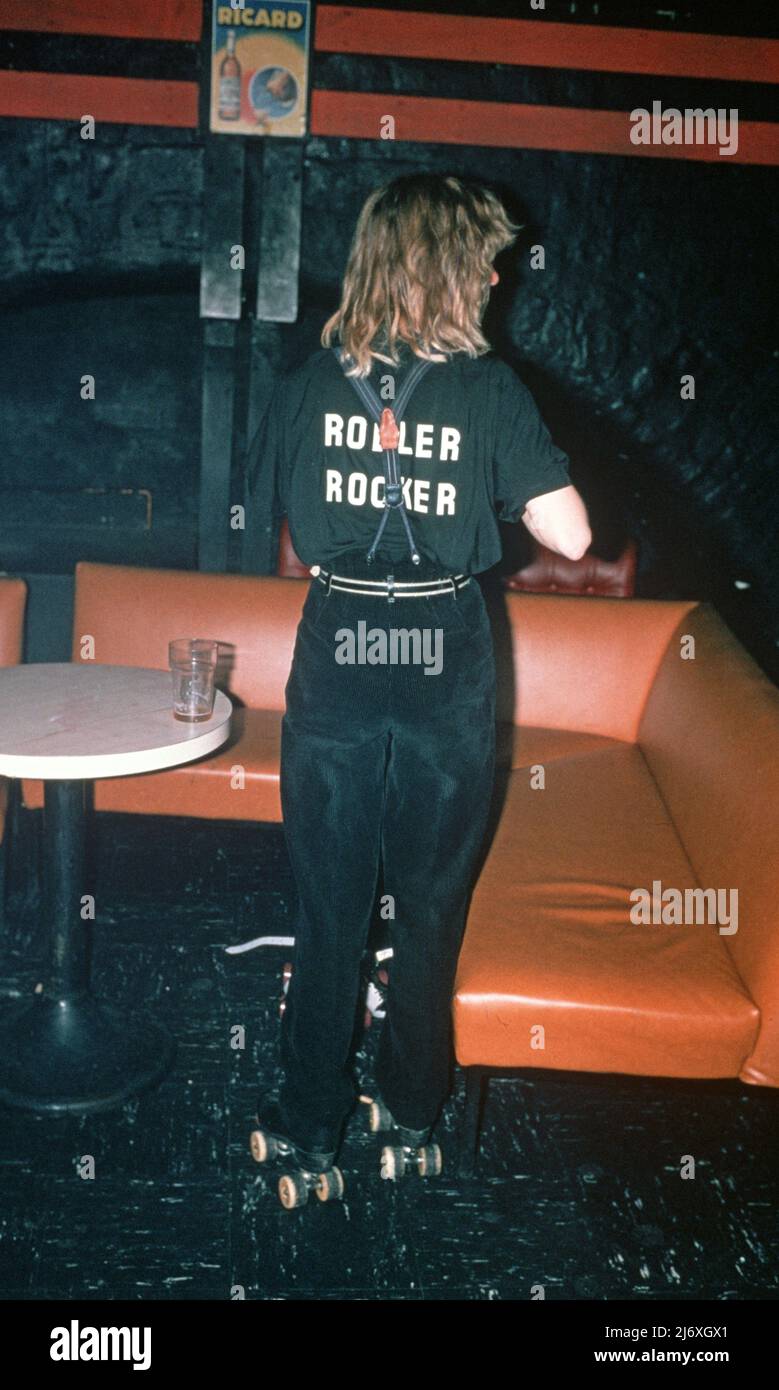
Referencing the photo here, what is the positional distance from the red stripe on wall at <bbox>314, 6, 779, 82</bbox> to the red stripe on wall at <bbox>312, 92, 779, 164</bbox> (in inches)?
5.9

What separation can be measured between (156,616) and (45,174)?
1.80m

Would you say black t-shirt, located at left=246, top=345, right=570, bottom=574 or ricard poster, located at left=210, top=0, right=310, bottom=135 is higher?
ricard poster, located at left=210, top=0, right=310, bottom=135

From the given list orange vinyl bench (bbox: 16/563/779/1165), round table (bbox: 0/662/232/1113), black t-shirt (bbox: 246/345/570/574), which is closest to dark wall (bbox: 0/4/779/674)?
orange vinyl bench (bbox: 16/563/779/1165)

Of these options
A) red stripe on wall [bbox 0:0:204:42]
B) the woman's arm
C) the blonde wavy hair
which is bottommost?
the woman's arm

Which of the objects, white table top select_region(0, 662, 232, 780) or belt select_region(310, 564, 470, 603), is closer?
belt select_region(310, 564, 470, 603)

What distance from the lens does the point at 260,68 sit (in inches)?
156

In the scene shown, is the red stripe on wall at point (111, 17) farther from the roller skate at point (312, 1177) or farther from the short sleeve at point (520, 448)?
Result: the roller skate at point (312, 1177)

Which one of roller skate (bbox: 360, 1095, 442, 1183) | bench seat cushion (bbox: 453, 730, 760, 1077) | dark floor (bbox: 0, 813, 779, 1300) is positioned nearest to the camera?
dark floor (bbox: 0, 813, 779, 1300)

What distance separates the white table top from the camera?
212 cm

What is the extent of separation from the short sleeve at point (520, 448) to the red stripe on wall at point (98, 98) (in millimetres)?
2884

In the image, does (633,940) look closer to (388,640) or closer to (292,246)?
(388,640)

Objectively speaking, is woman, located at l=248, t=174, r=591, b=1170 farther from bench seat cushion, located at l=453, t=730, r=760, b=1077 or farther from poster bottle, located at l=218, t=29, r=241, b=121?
poster bottle, located at l=218, t=29, r=241, b=121

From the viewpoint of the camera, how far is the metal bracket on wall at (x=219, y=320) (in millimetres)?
4055

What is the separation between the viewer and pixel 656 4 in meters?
3.94
